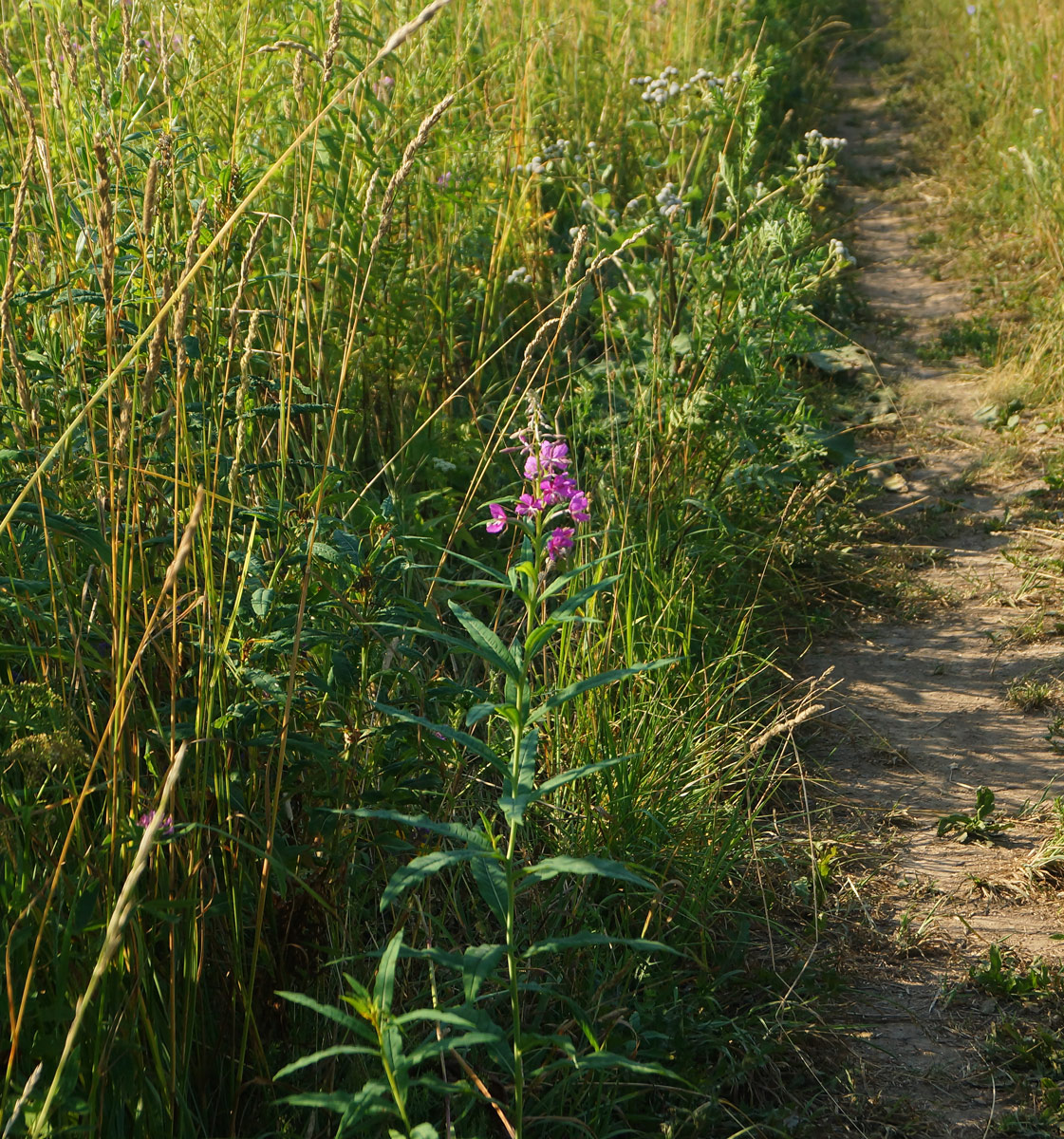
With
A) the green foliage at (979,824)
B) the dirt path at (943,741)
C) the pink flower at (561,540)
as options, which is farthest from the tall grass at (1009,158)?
the pink flower at (561,540)

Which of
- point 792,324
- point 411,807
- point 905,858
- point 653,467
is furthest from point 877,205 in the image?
point 411,807

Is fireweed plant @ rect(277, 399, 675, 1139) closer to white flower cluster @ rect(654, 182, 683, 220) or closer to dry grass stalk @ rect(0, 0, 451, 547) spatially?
dry grass stalk @ rect(0, 0, 451, 547)

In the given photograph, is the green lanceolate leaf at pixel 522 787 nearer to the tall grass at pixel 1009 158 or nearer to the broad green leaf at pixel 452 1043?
the broad green leaf at pixel 452 1043

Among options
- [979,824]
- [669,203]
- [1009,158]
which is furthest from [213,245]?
[1009,158]

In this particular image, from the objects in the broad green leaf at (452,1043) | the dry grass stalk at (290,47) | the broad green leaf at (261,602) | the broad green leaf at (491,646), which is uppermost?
the dry grass stalk at (290,47)

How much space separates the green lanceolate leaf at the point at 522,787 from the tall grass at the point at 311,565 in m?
0.26

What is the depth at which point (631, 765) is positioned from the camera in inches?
86.0

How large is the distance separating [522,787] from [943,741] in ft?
5.79

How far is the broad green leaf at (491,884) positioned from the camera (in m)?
1.48

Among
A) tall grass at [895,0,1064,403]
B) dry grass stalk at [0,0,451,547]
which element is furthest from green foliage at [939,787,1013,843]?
tall grass at [895,0,1064,403]

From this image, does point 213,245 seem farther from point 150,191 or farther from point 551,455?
point 551,455

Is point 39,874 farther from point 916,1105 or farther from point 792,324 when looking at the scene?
point 792,324

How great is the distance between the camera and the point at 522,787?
145 centimetres

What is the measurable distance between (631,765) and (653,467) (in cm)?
105
